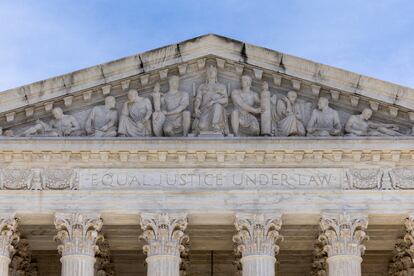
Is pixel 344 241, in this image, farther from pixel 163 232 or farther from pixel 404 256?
pixel 163 232

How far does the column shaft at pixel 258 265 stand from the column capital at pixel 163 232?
2.09 metres

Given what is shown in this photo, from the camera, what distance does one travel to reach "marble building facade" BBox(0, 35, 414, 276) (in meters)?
39.4

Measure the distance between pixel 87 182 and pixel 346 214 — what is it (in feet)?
25.7

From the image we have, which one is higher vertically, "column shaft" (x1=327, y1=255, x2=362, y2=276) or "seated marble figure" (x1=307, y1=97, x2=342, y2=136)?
"seated marble figure" (x1=307, y1=97, x2=342, y2=136)

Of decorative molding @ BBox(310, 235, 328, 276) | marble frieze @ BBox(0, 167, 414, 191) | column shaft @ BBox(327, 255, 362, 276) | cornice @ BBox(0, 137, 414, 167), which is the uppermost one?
cornice @ BBox(0, 137, 414, 167)

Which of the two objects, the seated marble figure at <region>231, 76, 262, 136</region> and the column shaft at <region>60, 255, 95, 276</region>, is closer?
the column shaft at <region>60, 255, 95, 276</region>

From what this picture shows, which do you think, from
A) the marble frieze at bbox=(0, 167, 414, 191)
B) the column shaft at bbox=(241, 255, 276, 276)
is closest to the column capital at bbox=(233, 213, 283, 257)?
the column shaft at bbox=(241, 255, 276, 276)

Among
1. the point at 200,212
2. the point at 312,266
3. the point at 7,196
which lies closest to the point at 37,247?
the point at 7,196

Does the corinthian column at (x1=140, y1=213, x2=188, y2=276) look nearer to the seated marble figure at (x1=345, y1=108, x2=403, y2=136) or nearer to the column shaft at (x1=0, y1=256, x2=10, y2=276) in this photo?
the column shaft at (x1=0, y1=256, x2=10, y2=276)

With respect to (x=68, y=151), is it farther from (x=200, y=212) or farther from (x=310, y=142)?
(x=310, y=142)

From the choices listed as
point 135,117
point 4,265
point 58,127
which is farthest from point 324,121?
point 4,265

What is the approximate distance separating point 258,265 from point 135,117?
5.95 m

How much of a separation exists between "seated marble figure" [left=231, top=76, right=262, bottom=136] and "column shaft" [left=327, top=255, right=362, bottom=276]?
4.60 metres

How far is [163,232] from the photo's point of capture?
3928cm
